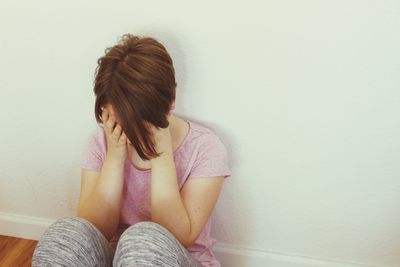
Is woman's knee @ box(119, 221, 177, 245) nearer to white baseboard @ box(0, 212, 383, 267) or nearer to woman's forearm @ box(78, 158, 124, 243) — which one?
woman's forearm @ box(78, 158, 124, 243)

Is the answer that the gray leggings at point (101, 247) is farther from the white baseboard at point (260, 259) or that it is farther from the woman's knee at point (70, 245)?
the white baseboard at point (260, 259)

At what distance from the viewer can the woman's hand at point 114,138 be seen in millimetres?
847

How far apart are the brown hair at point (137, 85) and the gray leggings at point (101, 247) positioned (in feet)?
0.59

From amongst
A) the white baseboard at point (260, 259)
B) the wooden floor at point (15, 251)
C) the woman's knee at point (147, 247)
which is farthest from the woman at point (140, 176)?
the wooden floor at point (15, 251)

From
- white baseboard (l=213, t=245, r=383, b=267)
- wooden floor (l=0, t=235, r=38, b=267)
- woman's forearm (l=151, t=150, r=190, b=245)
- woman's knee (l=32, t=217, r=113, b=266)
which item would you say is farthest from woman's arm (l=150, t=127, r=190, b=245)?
wooden floor (l=0, t=235, r=38, b=267)

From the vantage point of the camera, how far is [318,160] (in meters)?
1.01

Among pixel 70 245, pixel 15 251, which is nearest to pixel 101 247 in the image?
pixel 70 245

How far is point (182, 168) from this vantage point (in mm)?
973

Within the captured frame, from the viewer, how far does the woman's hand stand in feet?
2.78

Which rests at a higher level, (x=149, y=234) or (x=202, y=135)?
(x=202, y=135)

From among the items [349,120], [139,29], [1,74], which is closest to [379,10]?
[349,120]

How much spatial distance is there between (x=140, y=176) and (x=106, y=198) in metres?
0.09

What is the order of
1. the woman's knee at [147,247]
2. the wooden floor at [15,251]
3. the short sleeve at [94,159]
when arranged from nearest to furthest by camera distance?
the woman's knee at [147,247]
the short sleeve at [94,159]
the wooden floor at [15,251]

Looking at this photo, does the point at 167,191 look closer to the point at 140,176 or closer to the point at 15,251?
the point at 140,176
